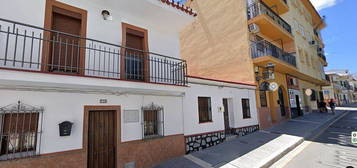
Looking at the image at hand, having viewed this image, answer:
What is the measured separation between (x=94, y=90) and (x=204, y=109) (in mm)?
5230

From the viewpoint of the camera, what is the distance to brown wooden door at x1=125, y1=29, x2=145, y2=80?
21.1 feet

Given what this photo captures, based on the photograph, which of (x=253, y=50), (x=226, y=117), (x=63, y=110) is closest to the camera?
(x=63, y=110)

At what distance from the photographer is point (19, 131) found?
404 cm

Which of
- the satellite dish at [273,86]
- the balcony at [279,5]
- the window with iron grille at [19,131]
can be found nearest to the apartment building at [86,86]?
the window with iron grille at [19,131]

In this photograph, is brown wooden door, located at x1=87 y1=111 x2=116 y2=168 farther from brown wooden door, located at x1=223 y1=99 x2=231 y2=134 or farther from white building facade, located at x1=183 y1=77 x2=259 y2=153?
brown wooden door, located at x1=223 y1=99 x2=231 y2=134

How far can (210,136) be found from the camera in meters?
8.02

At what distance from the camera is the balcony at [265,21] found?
11.1 m

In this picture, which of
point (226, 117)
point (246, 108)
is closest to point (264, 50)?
point (246, 108)

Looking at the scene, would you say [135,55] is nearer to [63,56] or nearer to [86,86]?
[63,56]

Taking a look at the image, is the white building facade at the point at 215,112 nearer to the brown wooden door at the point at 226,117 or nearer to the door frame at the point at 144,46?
the brown wooden door at the point at 226,117

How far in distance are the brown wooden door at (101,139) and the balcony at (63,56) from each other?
1336 millimetres

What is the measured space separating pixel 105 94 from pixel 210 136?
525cm

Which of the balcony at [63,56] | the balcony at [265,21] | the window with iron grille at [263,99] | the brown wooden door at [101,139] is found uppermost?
the balcony at [265,21]

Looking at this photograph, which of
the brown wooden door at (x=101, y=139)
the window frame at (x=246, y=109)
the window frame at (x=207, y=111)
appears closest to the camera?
the brown wooden door at (x=101, y=139)
